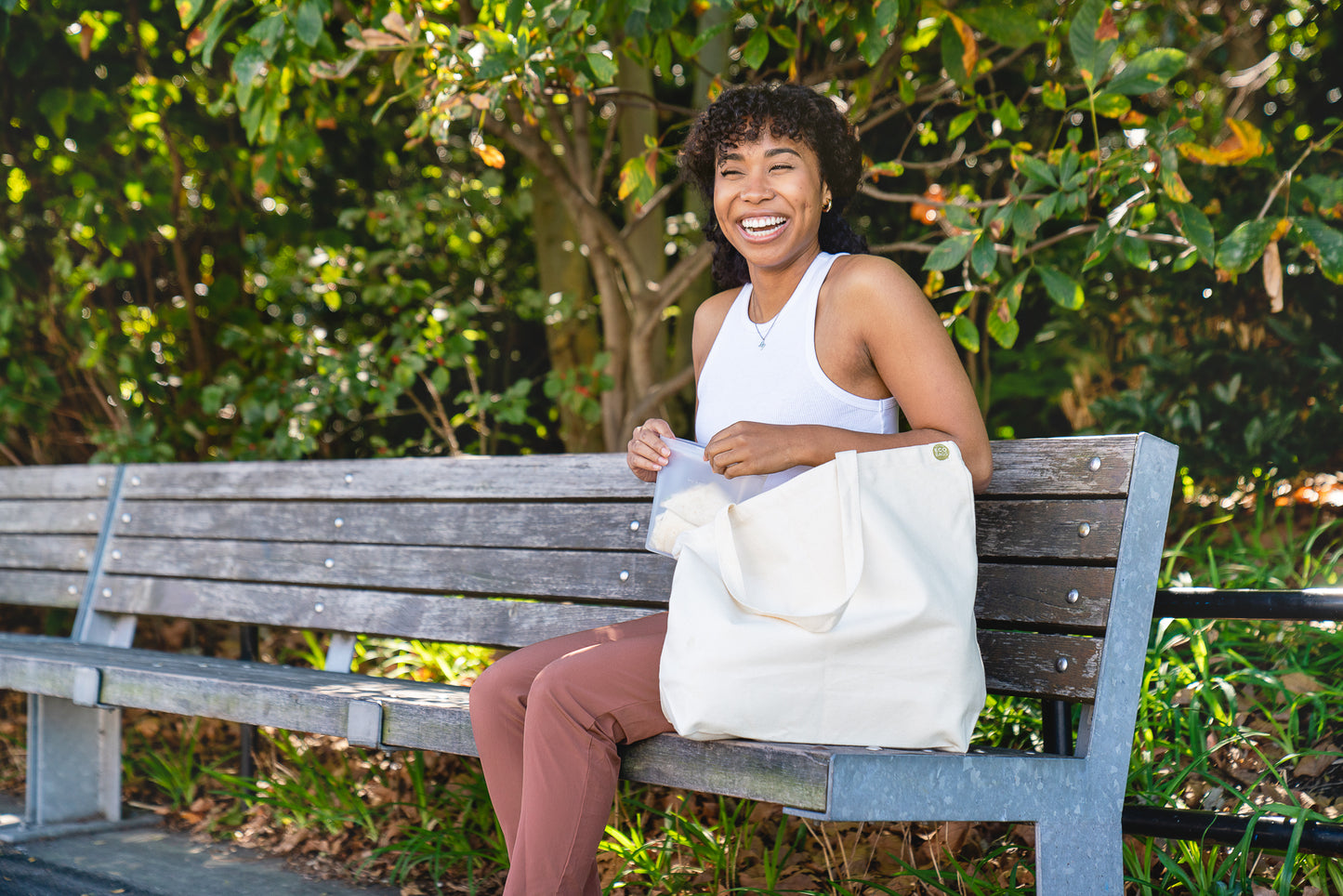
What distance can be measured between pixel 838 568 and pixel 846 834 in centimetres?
116

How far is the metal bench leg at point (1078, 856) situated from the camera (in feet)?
6.15

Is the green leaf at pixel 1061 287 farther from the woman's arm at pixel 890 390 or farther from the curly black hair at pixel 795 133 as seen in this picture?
the woman's arm at pixel 890 390

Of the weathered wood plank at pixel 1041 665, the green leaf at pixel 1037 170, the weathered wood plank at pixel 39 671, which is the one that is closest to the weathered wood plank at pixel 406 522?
the weathered wood plank at pixel 39 671

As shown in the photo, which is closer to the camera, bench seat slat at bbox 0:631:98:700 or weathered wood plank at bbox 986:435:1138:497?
weathered wood plank at bbox 986:435:1138:497

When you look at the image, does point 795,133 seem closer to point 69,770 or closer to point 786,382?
point 786,382

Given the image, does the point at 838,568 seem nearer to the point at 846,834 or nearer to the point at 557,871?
the point at 557,871

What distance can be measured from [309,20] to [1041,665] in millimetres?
2106

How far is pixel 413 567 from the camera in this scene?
123 inches

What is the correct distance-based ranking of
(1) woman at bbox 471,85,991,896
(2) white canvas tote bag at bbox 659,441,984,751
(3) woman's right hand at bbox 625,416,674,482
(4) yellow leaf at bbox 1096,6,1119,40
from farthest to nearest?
(4) yellow leaf at bbox 1096,6,1119,40 → (3) woman's right hand at bbox 625,416,674,482 → (1) woman at bbox 471,85,991,896 → (2) white canvas tote bag at bbox 659,441,984,751

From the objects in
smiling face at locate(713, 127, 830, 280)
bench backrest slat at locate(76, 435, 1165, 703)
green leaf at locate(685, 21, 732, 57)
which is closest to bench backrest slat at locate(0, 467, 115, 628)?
bench backrest slat at locate(76, 435, 1165, 703)

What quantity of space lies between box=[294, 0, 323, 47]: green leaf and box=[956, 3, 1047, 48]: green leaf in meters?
1.53

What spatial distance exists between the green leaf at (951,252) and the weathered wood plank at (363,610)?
3.37 ft

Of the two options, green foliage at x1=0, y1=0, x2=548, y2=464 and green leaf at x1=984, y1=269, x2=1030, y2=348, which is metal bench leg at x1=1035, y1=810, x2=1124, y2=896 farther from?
green foliage at x1=0, y1=0, x2=548, y2=464

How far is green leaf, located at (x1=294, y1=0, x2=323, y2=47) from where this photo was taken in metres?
2.66
